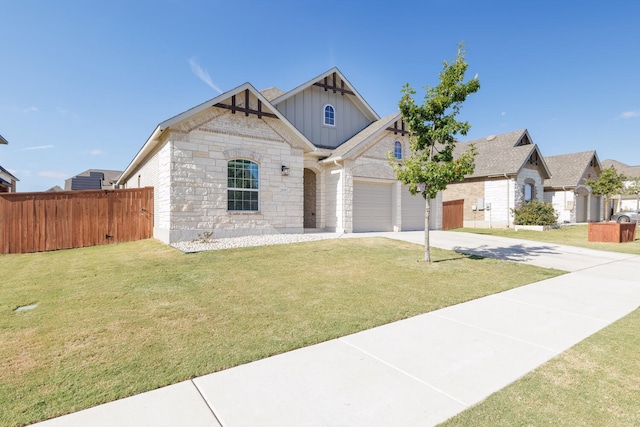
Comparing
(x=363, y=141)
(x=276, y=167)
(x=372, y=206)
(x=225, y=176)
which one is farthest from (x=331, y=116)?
(x=225, y=176)

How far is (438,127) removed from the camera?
31.0ft

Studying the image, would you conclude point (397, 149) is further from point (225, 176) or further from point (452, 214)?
point (225, 176)

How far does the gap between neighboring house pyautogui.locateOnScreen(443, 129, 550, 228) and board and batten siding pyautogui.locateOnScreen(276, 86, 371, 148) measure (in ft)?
33.7

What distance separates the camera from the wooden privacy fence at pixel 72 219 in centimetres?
1187

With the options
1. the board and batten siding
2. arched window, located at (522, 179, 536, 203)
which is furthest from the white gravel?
arched window, located at (522, 179, 536, 203)

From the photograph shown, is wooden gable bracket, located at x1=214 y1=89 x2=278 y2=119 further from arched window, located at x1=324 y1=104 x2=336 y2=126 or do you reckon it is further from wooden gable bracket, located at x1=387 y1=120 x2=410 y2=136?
wooden gable bracket, located at x1=387 y1=120 x2=410 y2=136

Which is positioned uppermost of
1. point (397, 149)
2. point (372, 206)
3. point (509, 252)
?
point (397, 149)

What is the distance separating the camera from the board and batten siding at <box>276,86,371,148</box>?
675 inches

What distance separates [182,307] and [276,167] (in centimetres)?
967

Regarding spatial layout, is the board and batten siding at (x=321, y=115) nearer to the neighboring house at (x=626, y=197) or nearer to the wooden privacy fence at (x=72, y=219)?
the wooden privacy fence at (x=72, y=219)

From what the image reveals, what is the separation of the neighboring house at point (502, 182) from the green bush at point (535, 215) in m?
1.00

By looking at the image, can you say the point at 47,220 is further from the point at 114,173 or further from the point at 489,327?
the point at 114,173

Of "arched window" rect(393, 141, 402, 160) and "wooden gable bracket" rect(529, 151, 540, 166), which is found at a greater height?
"wooden gable bracket" rect(529, 151, 540, 166)

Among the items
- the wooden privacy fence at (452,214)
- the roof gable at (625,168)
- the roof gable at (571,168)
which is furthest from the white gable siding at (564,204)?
the roof gable at (625,168)
